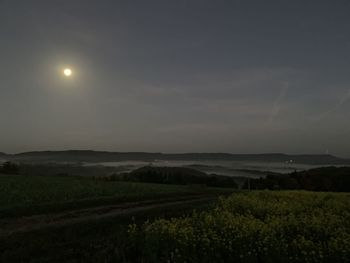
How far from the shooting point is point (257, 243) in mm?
8984

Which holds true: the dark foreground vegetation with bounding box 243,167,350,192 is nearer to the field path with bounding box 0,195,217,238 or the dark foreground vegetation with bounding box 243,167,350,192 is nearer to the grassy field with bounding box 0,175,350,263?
the field path with bounding box 0,195,217,238

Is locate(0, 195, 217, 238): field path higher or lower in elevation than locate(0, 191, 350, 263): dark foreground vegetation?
lower

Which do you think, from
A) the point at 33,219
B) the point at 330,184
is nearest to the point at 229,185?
the point at 330,184

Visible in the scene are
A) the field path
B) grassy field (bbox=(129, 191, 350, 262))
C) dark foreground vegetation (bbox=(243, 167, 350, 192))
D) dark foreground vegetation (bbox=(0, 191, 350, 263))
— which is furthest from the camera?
dark foreground vegetation (bbox=(243, 167, 350, 192))

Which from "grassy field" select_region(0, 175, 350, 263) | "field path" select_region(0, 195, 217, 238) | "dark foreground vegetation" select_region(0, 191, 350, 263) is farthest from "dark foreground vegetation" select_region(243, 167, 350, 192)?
"dark foreground vegetation" select_region(0, 191, 350, 263)

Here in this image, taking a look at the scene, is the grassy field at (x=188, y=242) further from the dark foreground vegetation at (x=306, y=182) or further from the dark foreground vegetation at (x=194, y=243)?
the dark foreground vegetation at (x=306, y=182)

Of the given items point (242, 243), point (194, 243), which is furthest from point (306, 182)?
point (194, 243)

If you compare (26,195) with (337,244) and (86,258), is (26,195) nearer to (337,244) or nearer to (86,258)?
(86,258)

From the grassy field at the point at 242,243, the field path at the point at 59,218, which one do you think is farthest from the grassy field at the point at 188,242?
the field path at the point at 59,218

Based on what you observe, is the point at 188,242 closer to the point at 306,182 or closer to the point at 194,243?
the point at 194,243

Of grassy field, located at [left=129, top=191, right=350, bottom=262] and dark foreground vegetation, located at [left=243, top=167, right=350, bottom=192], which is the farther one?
dark foreground vegetation, located at [left=243, top=167, right=350, bottom=192]

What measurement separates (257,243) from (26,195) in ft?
67.9

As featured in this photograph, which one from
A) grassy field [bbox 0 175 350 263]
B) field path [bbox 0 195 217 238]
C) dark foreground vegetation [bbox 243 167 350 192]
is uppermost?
grassy field [bbox 0 175 350 263]

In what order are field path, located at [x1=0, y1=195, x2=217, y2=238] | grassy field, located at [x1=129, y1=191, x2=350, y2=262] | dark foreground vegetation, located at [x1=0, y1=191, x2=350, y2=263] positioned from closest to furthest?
grassy field, located at [x1=129, y1=191, x2=350, y2=262], dark foreground vegetation, located at [x1=0, y1=191, x2=350, y2=263], field path, located at [x1=0, y1=195, x2=217, y2=238]
